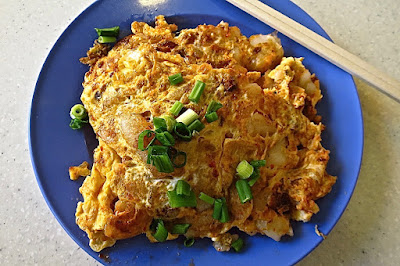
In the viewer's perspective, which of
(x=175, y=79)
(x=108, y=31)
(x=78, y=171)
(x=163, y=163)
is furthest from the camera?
(x=108, y=31)

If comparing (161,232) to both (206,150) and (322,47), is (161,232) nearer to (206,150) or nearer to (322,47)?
(206,150)

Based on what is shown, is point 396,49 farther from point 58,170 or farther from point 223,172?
point 58,170

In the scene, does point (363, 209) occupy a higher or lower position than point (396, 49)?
lower

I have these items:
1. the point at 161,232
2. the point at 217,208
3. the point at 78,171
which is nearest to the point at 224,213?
the point at 217,208

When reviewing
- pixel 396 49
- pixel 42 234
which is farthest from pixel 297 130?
pixel 42 234

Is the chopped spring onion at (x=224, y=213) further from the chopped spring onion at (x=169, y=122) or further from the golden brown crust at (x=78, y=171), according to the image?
the golden brown crust at (x=78, y=171)

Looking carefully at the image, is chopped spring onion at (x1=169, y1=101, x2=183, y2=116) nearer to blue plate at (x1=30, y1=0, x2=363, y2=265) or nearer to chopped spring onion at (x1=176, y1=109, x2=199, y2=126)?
chopped spring onion at (x1=176, y1=109, x2=199, y2=126)
